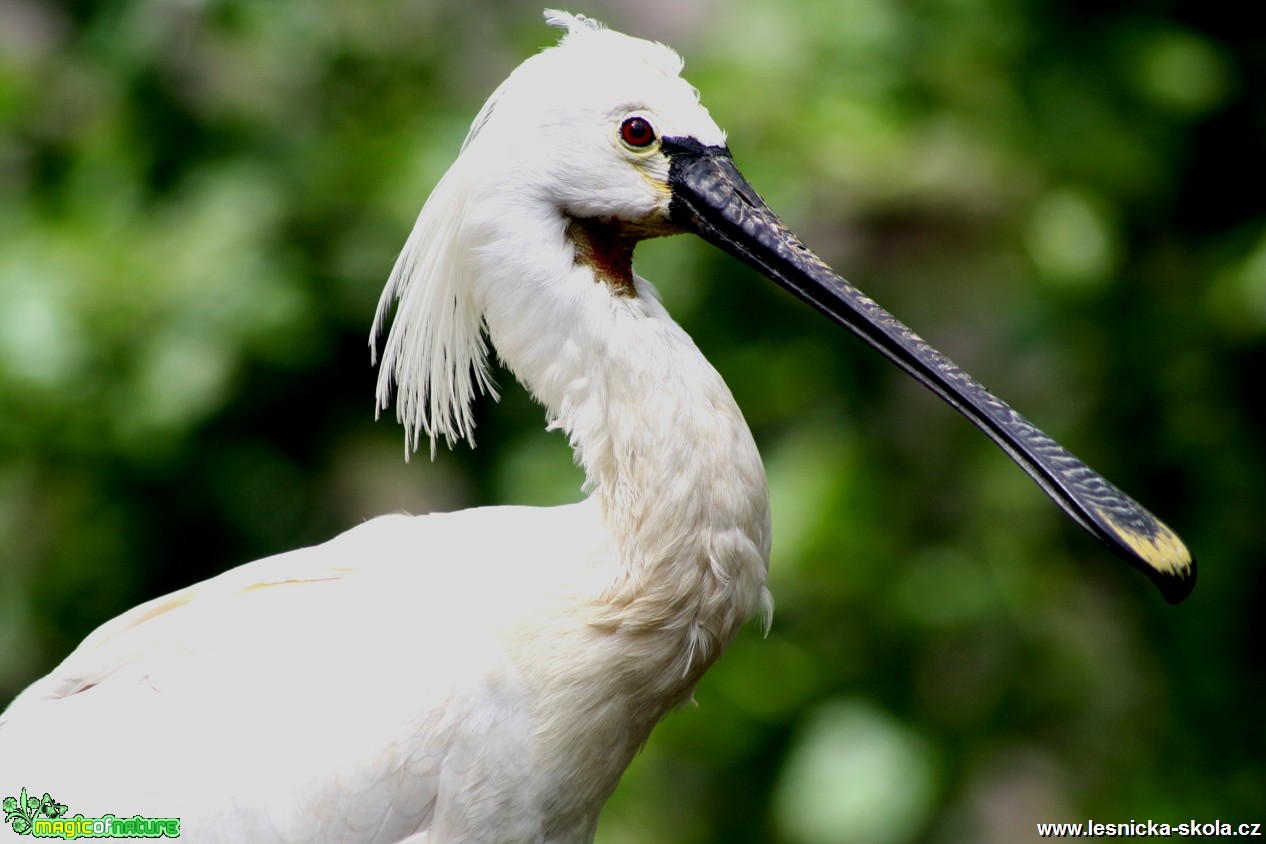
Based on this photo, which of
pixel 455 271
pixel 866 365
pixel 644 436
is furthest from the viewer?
pixel 866 365

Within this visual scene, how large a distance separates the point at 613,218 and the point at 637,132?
13 centimetres

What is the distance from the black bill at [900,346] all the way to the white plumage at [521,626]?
0.05 metres

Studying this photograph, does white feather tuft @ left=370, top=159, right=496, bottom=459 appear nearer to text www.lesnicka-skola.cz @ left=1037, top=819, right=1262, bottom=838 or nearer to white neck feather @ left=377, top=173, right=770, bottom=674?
white neck feather @ left=377, top=173, right=770, bottom=674

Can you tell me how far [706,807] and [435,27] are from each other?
259cm

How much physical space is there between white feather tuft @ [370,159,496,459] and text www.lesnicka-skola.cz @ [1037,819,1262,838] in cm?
231

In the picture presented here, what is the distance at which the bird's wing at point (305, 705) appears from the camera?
1862 mm

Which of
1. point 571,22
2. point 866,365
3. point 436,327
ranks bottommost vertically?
point 866,365

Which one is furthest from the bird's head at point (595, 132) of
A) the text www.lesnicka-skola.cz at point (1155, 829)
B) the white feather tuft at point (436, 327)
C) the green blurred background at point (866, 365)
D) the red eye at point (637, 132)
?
the text www.lesnicka-skola.cz at point (1155, 829)

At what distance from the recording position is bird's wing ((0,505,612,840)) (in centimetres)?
186

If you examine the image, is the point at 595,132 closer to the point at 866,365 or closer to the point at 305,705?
the point at 305,705

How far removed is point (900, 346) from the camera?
6.71 ft

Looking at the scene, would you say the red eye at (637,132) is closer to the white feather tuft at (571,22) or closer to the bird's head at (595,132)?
the bird's head at (595,132)

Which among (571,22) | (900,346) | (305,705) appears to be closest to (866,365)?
(900,346)

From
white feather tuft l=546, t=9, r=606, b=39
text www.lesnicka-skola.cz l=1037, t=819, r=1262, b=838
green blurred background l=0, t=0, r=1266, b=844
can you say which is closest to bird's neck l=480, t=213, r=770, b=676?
white feather tuft l=546, t=9, r=606, b=39
